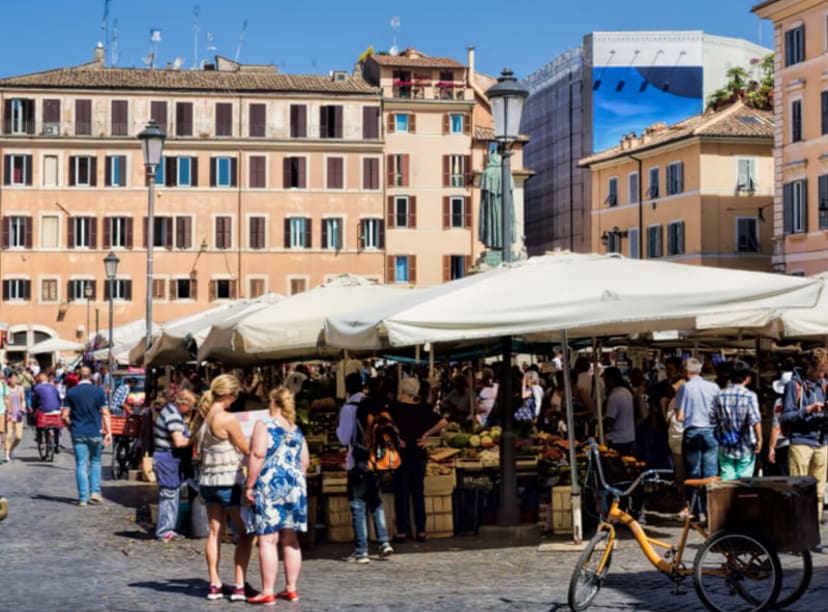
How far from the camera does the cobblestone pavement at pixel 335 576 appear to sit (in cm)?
1086

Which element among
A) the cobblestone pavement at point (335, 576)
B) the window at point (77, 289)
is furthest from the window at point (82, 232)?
the cobblestone pavement at point (335, 576)

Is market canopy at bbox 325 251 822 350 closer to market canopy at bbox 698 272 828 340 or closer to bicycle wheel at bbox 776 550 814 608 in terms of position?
bicycle wheel at bbox 776 550 814 608

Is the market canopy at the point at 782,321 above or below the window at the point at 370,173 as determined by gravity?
below

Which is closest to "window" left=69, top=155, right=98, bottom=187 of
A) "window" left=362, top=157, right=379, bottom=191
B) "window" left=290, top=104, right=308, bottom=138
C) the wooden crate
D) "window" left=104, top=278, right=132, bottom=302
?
"window" left=104, top=278, right=132, bottom=302

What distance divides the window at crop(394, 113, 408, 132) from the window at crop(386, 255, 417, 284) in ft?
19.8

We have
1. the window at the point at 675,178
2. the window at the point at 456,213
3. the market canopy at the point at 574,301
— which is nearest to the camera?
the market canopy at the point at 574,301

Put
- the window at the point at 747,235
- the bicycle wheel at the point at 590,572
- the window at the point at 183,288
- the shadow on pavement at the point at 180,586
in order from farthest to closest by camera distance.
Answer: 1. the window at the point at 183,288
2. the window at the point at 747,235
3. the shadow on pavement at the point at 180,586
4. the bicycle wheel at the point at 590,572

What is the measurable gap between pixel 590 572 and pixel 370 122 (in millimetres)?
65506

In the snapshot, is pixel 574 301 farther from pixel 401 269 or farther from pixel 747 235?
pixel 401 269

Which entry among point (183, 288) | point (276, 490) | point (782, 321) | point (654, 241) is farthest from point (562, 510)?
point (183, 288)

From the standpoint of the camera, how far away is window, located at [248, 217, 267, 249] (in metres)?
73.4

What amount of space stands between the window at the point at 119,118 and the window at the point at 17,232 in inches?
219

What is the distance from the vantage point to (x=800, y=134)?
51969 mm

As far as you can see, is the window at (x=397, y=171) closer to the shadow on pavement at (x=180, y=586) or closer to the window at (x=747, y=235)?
the window at (x=747, y=235)
